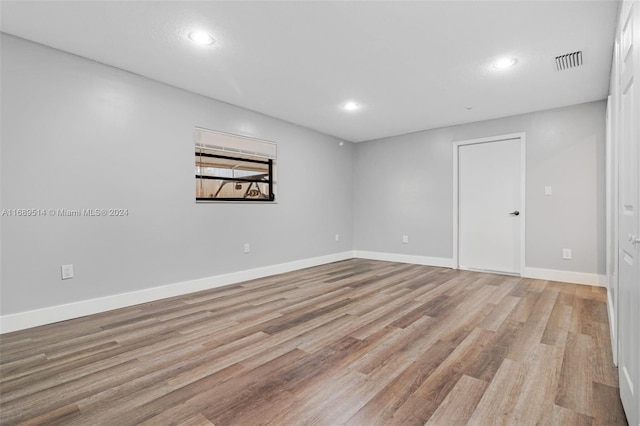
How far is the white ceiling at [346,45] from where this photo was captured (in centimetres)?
219

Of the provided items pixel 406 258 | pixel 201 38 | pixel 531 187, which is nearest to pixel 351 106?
pixel 201 38

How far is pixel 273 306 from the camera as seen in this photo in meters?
3.10

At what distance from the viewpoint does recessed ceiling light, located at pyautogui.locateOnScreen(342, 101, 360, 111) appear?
410 centimetres

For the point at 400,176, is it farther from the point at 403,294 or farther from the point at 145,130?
the point at 145,130

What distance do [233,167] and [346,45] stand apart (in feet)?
7.32

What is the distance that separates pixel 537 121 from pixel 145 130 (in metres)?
5.01

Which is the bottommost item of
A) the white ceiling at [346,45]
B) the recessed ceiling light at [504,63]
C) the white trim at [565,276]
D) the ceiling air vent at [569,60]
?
the white trim at [565,276]

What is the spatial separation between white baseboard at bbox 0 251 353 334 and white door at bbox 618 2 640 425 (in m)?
3.65

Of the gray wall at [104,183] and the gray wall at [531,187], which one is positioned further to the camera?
the gray wall at [531,187]

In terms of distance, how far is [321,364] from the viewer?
1.94 m

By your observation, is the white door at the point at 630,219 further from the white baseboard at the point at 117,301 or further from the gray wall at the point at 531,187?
the white baseboard at the point at 117,301

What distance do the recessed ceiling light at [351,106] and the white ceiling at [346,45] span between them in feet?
0.58

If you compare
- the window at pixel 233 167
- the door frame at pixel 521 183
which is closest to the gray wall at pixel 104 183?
the window at pixel 233 167

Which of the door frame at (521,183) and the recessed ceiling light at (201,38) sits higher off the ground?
the recessed ceiling light at (201,38)
